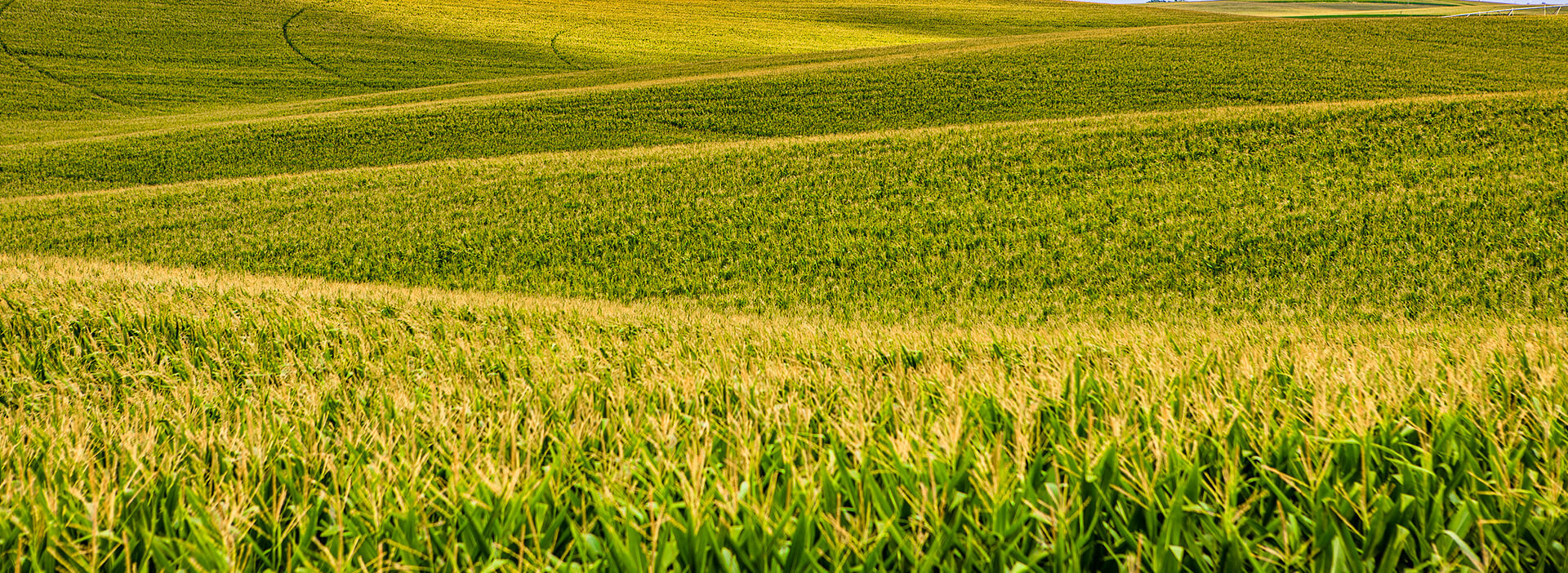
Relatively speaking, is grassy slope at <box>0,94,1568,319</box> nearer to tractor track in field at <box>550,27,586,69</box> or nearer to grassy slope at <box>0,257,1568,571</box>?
grassy slope at <box>0,257,1568,571</box>

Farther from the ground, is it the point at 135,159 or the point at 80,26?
the point at 80,26

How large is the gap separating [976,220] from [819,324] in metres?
4.99

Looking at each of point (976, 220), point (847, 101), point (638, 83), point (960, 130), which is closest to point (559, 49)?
point (638, 83)

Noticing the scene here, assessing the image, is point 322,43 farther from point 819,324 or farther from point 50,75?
point 819,324

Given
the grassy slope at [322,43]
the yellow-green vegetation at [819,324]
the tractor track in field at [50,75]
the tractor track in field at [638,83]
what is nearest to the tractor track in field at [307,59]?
the grassy slope at [322,43]

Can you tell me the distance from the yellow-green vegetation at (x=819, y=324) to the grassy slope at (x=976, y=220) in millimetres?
98

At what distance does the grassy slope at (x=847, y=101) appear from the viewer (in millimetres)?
22547

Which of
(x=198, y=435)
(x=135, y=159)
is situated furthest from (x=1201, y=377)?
(x=135, y=159)

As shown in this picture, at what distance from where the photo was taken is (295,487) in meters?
1.49

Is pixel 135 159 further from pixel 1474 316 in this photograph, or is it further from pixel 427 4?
pixel 427 4

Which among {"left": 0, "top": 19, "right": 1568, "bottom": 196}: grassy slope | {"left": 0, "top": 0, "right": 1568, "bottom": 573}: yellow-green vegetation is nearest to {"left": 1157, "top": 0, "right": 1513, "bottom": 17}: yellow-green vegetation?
{"left": 0, "top": 19, "right": 1568, "bottom": 196}: grassy slope

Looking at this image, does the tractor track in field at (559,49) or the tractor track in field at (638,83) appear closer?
the tractor track in field at (638,83)

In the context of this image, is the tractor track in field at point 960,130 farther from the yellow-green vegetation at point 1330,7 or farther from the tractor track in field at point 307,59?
the yellow-green vegetation at point 1330,7

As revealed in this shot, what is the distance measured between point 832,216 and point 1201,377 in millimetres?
10272
